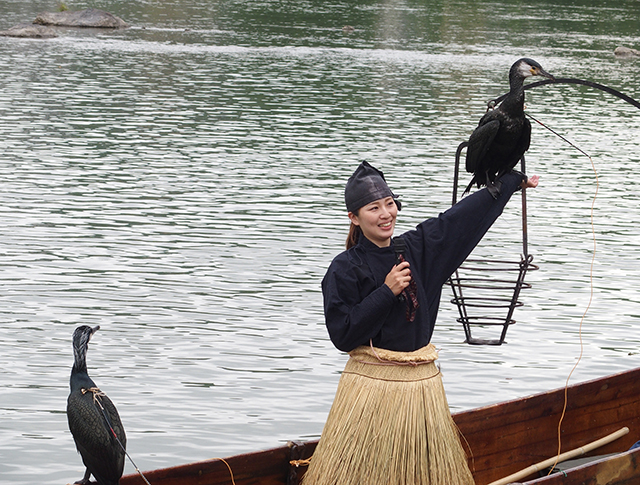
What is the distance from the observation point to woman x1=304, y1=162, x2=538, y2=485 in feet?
16.4

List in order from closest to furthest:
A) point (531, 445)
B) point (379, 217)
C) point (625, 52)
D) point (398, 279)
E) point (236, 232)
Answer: point (398, 279), point (379, 217), point (531, 445), point (236, 232), point (625, 52)

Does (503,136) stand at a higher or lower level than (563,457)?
higher

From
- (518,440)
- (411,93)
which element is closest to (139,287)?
(518,440)

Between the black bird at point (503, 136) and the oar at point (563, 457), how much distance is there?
2315mm

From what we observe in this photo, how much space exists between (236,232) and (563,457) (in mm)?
8511

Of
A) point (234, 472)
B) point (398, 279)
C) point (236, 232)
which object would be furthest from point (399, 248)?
point (236, 232)

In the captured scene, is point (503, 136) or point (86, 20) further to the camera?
point (86, 20)

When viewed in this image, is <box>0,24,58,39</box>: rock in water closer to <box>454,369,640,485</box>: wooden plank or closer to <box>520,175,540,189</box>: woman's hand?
<box>454,369,640,485</box>: wooden plank

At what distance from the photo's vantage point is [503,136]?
18.2 ft

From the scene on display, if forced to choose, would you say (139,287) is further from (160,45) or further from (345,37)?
(345,37)

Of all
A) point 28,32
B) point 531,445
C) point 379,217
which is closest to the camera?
point 379,217

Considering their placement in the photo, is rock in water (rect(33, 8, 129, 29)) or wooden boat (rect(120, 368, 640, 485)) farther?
rock in water (rect(33, 8, 129, 29))

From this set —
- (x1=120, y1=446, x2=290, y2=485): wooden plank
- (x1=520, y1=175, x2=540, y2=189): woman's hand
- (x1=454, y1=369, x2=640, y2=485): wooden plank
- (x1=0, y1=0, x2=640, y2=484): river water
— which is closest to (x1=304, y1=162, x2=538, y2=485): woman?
(x1=520, y1=175, x2=540, y2=189): woman's hand

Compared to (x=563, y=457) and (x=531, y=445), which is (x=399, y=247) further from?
(x=563, y=457)
